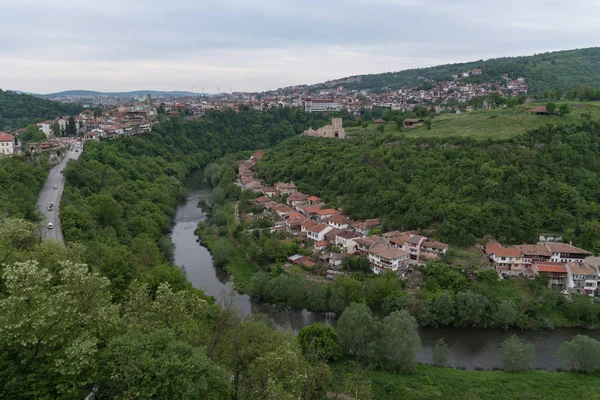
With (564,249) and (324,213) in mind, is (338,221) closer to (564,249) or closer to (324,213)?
(324,213)

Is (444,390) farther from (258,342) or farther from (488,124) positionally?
(488,124)

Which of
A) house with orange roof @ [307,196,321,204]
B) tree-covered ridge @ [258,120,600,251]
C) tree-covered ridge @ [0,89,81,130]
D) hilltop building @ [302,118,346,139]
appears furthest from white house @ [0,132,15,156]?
tree-covered ridge @ [0,89,81,130]

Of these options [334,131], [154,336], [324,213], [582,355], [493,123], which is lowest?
[582,355]

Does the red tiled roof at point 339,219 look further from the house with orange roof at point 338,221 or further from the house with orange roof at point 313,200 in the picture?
the house with orange roof at point 313,200

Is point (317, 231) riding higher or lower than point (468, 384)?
higher

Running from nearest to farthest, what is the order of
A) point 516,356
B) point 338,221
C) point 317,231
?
point 516,356
point 317,231
point 338,221

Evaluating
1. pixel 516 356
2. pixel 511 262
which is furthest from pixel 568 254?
pixel 516 356

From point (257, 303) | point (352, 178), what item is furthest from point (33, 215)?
point (352, 178)
